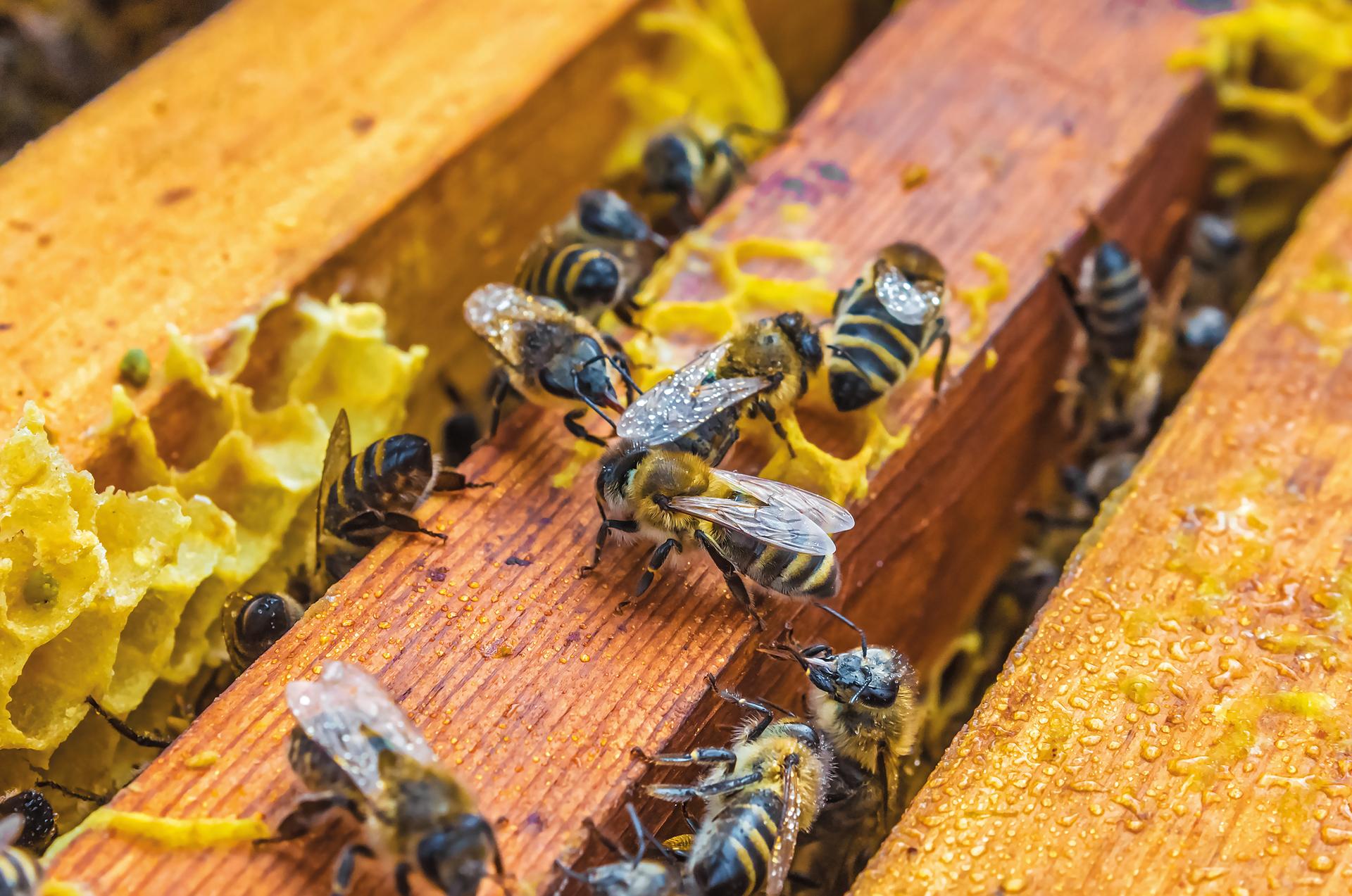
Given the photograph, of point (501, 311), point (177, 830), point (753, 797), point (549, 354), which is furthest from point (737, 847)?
point (501, 311)

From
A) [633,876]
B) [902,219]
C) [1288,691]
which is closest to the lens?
[633,876]

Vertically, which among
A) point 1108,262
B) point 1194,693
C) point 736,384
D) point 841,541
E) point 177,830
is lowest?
point 1194,693

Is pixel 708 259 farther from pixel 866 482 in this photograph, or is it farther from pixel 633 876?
pixel 633 876

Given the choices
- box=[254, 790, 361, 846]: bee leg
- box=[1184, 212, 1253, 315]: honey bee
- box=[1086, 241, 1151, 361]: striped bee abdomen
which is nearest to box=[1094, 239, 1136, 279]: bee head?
box=[1086, 241, 1151, 361]: striped bee abdomen

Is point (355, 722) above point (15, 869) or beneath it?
beneath

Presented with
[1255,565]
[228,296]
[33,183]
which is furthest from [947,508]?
[33,183]

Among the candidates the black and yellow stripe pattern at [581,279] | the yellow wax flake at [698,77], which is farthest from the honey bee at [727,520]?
the yellow wax flake at [698,77]

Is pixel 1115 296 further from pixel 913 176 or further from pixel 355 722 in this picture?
pixel 355 722

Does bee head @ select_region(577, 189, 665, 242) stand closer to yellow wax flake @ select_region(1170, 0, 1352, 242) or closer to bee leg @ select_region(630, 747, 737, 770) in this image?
bee leg @ select_region(630, 747, 737, 770)
